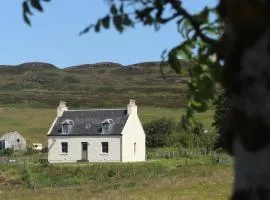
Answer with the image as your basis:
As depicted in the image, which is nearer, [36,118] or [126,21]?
[126,21]

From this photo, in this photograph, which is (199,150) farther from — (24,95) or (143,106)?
(24,95)

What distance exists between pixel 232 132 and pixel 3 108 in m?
162

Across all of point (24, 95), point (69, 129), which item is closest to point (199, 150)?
point (69, 129)

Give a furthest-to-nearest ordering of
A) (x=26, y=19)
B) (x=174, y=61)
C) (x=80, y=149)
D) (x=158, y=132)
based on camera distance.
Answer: (x=158, y=132) < (x=80, y=149) < (x=174, y=61) < (x=26, y=19)

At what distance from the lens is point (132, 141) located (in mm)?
68312

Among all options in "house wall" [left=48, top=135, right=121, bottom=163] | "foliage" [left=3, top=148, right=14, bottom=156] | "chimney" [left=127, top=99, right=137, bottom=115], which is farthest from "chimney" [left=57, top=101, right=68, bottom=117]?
"foliage" [left=3, top=148, right=14, bottom=156]

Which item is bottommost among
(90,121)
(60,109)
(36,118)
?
(90,121)

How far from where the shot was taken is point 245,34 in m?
2.72

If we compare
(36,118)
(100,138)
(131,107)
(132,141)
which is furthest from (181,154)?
(36,118)

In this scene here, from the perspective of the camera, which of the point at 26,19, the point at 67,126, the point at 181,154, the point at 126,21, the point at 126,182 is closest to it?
the point at 26,19

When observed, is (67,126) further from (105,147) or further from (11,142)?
(11,142)

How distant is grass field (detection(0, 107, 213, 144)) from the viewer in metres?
122

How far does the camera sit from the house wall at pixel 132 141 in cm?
6681

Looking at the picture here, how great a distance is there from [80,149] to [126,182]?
87.8 ft
